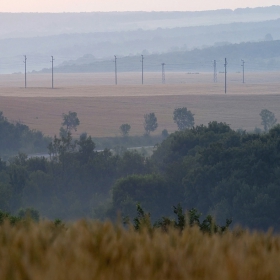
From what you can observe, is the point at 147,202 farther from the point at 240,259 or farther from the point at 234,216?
the point at 240,259

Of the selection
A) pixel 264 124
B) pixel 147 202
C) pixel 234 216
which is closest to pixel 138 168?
pixel 147 202

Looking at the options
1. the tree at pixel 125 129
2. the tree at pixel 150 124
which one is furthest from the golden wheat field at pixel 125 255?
the tree at pixel 150 124

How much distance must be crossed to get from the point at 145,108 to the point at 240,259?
359 feet

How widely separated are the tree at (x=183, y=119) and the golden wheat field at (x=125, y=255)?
307 ft

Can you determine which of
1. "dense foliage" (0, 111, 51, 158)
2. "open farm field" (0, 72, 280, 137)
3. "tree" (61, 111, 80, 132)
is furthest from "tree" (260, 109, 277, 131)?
"dense foliage" (0, 111, 51, 158)

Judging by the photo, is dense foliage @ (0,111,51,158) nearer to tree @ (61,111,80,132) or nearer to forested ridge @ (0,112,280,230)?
tree @ (61,111,80,132)

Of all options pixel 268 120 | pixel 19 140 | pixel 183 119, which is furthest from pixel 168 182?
pixel 183 119

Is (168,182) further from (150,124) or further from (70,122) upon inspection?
(70,122)

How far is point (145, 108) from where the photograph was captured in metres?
114

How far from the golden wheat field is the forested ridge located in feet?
118

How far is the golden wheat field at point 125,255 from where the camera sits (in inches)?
163

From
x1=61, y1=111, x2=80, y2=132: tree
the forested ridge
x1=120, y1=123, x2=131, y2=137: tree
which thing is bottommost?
the forested ridge

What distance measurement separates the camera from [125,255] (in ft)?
15.6

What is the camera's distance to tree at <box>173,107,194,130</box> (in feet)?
326
